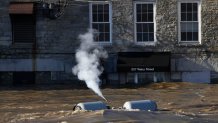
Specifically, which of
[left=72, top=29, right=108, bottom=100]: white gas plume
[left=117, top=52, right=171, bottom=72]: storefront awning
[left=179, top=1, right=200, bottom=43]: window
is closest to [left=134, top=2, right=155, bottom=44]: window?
[left=117, top=52, right=171, bottom=72]: storefront awning

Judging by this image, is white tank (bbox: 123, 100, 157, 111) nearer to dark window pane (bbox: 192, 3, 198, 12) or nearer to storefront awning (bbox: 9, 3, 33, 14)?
storefront awning (bbox: 9, 3, 33, 14)

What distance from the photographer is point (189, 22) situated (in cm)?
2420

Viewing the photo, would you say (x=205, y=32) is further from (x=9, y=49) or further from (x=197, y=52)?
(x=9, y=49)

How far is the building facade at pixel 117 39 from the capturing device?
23906 mm

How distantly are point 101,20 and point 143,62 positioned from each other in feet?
8.61

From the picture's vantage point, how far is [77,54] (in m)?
23.9

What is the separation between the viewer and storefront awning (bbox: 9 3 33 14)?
23.5m

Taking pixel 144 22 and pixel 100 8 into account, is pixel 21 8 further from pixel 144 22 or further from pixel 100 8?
pixel 144 22

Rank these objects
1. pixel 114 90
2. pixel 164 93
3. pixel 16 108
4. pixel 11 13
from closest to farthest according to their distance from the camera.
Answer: pixel 16 108
pixel 164 93
pixel 114 90
pixel 11 13

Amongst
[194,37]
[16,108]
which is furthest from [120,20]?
[16,108]

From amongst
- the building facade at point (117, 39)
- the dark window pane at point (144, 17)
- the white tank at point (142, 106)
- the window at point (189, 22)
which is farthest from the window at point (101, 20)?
the white tank at point (142, 106)

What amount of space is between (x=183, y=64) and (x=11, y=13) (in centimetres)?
759

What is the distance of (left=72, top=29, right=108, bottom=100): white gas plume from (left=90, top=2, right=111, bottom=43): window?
13.3 inches

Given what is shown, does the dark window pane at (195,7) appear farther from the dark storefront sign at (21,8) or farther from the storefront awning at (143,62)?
the dark storefront sign at (21,8)
